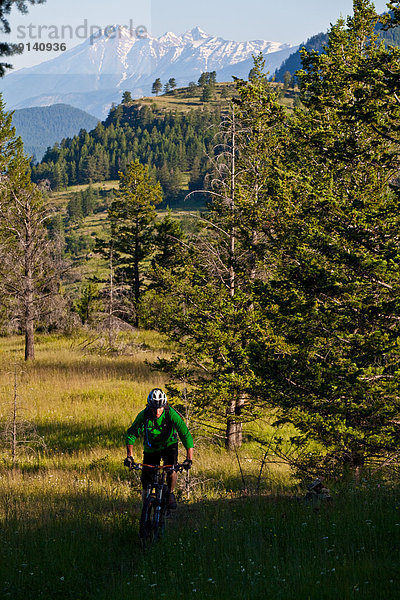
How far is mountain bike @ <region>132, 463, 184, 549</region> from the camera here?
6.39m

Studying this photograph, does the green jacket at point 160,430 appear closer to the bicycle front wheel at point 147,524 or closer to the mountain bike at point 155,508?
the mountain bike at point 155,508

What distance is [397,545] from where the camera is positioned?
18.1ft

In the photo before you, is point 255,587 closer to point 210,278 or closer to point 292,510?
point 292,510

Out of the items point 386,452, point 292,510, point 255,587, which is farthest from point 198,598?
point 386,452

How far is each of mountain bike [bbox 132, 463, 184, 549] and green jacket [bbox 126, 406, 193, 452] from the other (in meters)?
0.31

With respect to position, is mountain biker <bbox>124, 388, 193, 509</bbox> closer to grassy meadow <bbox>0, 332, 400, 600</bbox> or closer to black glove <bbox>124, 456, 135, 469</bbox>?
black glove <bbox>124, 456, 135, 469</bbox>

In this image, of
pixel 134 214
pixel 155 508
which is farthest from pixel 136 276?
pixel 155 508

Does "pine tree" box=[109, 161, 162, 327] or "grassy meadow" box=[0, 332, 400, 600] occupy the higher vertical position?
"pine tree" box=[109, 161, 162, 327]

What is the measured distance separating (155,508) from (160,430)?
0.96m

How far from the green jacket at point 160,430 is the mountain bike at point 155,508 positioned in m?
0.31

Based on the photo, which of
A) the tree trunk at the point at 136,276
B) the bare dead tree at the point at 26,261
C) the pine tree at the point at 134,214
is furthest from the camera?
the tree trunk at the point at 136,276

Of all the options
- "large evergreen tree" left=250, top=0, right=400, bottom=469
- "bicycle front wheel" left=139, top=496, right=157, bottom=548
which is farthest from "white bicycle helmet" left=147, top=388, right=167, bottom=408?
"large evergreen tree" left=250, top=0, right=400, bottom=469

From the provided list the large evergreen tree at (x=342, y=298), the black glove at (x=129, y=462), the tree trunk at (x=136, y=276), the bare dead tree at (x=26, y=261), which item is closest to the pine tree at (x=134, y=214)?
the tree trunk at (x=136, y=276)

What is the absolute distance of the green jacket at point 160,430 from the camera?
263 inches
